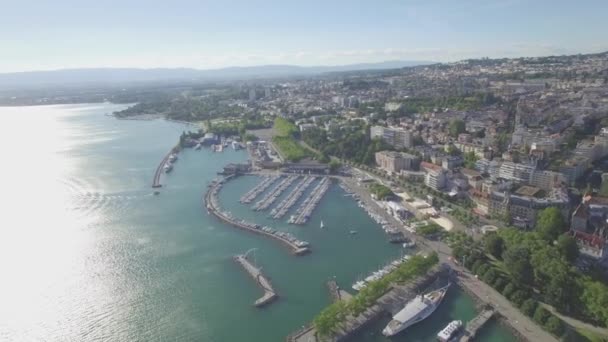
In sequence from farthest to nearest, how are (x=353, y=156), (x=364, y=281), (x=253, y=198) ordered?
(x=353, y=156) → (x=253, y=198) → (x=364, y=281)

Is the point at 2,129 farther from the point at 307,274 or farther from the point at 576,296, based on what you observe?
the point at 576,296

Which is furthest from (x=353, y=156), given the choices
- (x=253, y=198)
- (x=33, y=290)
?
(x=33, y=290)

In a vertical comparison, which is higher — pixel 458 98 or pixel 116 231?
pixel 458 98

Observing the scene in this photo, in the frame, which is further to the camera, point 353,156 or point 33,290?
point 353,156

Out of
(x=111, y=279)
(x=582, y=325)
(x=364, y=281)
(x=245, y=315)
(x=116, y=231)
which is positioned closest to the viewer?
(x=582, y=325)

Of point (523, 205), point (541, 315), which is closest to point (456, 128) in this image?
point (523, 205)

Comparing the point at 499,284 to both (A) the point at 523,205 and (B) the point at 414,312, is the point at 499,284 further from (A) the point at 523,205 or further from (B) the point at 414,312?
(A) the point at 523,205
